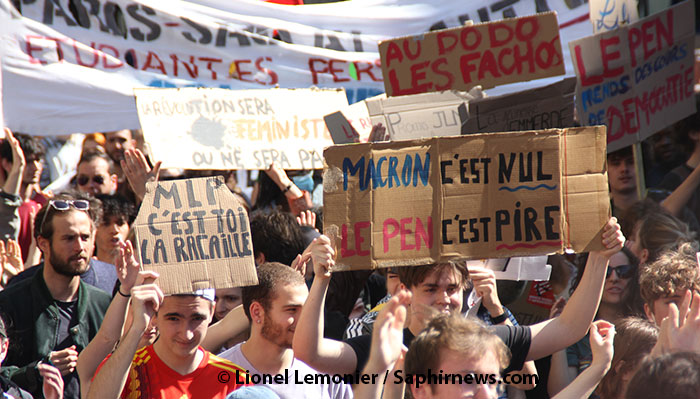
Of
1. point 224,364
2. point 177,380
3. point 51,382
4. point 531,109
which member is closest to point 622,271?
point 531,109

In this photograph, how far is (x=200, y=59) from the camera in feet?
21.2

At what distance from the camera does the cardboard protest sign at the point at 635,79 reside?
5.77 m

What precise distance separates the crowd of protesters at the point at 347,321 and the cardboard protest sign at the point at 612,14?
852 millimetres

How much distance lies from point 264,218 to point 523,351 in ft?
6.56

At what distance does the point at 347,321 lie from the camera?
190 inches

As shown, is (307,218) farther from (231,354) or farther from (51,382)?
(51,382)

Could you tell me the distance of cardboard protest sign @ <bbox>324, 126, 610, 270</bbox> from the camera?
3.68 m

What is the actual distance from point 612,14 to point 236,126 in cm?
269

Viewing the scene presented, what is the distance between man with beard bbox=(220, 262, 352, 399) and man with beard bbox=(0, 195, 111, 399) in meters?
1.05

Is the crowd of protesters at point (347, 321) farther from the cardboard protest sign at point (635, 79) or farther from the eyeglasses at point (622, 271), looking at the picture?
the cardboard protest sign at point (635, 79)

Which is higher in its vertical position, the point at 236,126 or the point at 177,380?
the point at 236,126

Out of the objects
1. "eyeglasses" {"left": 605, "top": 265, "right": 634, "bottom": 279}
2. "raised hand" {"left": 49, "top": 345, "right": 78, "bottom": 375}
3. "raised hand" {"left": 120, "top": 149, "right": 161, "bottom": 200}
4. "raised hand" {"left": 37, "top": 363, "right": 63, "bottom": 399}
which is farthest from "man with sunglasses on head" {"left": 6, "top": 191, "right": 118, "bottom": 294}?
"eyeglasses" {"left": 605, "top": 265, "right": 634, "bottom": 279}

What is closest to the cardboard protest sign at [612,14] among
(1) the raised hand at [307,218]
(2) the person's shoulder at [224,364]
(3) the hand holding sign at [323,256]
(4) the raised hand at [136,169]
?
(1) the raised hand at [307,218]

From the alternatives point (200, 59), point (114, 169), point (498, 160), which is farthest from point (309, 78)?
point (498, 160)
